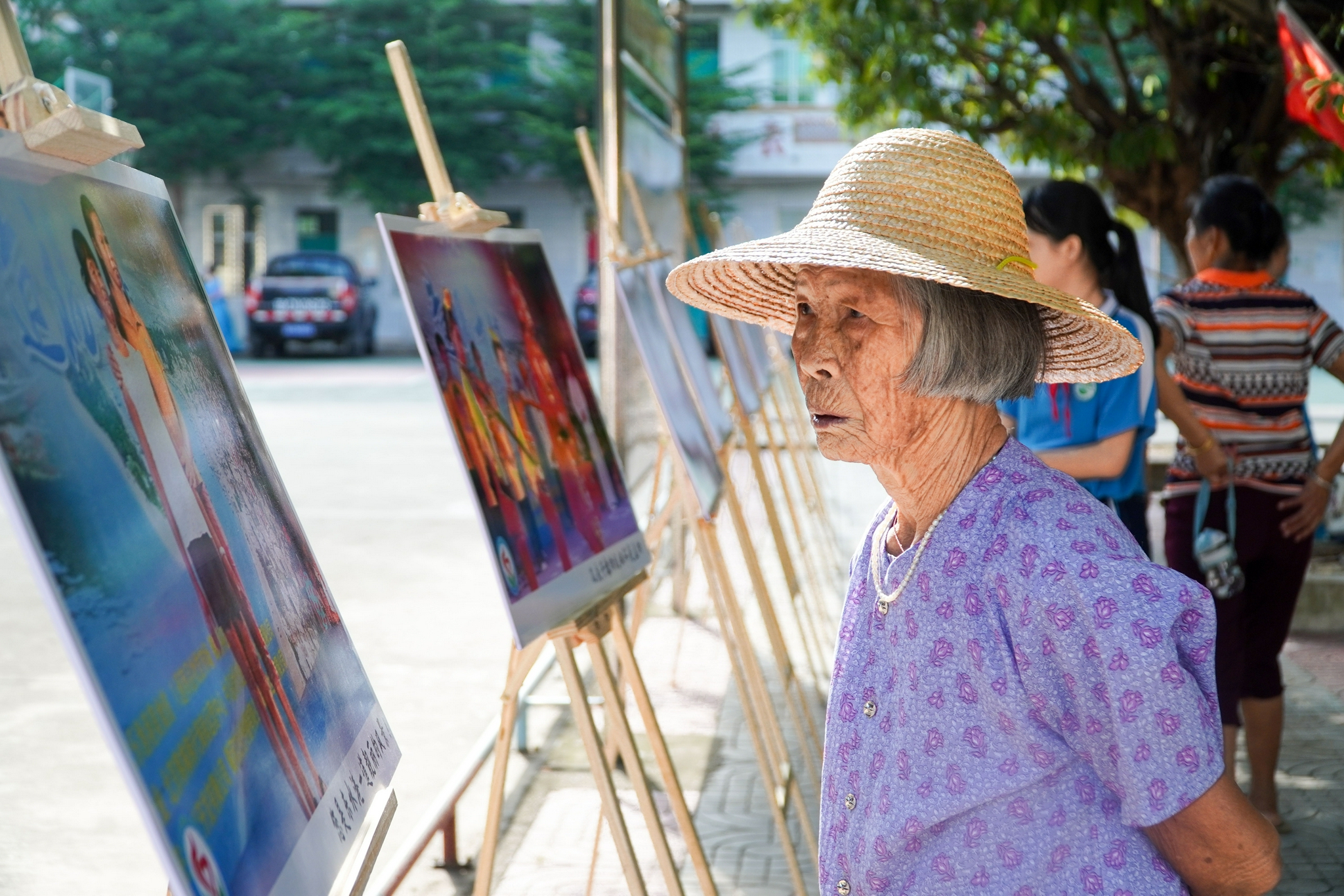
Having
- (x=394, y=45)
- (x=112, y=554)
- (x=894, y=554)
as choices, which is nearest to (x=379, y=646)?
(x=394, y=45)

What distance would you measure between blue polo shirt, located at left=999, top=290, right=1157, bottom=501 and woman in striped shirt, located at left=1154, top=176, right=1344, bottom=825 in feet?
1.43

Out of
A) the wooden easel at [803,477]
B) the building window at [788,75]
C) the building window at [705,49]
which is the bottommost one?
the building window at [788,75]

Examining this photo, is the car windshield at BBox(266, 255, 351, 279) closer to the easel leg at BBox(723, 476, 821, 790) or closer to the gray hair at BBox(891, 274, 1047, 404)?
the easel leg at BBox(723, 476, 821, 790)

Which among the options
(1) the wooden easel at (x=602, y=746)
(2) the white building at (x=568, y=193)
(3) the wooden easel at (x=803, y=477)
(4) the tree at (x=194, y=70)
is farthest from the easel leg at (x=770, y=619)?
(2) the white building at (x=568, y=193)

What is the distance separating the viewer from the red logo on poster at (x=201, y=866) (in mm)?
1030

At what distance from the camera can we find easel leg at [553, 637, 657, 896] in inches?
83.7

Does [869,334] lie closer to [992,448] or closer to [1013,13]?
[992,448]

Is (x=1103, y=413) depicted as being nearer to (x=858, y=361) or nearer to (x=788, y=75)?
(x=858, y=361)

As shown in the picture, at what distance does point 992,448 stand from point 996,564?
20 centimetres

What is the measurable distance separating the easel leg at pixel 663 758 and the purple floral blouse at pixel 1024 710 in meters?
0.88

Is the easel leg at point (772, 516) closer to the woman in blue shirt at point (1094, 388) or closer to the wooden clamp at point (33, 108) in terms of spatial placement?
the woman in blue shirt at point (1094, 388)

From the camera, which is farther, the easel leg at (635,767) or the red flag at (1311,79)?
the red flag at (1311,79)

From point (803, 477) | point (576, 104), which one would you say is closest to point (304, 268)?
point (576, 104)

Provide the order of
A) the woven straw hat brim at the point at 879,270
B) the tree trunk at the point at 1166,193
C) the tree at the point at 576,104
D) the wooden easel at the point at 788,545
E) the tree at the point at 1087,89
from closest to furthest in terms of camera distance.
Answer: the woven straw hat brim at the point at 879,270 → the wooden easel at the point at 788,545 → the tree at the point at 1087,89 → the tree trunk at the point at 1166,193 → the tree at the point at 576,104
